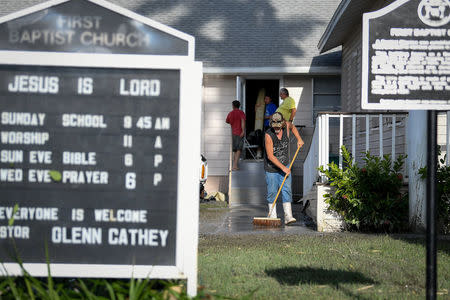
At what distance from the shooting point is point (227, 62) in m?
17.6

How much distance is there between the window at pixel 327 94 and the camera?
59.3 feet

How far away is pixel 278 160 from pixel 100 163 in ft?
20.6

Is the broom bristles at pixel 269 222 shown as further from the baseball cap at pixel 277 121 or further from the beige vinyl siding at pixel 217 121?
the beige vinyl siding at pixel 217 121

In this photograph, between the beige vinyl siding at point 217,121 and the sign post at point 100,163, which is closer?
the sign post at point 100,163

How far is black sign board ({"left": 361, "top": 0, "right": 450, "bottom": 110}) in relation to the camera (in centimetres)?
430

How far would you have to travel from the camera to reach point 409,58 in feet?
14.1

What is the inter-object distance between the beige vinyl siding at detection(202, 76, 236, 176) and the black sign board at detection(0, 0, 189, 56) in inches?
544

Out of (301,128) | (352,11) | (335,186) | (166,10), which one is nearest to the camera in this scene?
(335,186)

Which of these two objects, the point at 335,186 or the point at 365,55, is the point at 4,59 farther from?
the point at 335,186

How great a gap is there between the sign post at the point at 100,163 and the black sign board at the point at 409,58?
1202mm

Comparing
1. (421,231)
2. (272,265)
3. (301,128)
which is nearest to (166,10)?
(301,128)

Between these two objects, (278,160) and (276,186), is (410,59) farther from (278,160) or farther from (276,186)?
(276,186)

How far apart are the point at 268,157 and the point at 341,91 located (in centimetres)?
786

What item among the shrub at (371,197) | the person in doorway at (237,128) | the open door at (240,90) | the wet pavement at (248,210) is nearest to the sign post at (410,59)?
the shrub at (371,197)
